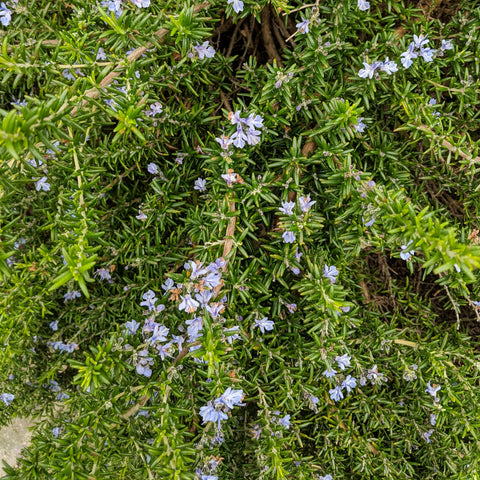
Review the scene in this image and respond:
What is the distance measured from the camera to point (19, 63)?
4.59 ft

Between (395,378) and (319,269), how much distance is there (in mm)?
880

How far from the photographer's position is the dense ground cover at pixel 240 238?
1.44m

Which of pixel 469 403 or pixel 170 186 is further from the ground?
pixel 170 186

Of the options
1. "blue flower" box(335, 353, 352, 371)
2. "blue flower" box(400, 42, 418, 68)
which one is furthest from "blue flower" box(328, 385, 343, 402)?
"blue flower" box(400, 42, 418, 68)

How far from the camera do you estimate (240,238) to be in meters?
1.57

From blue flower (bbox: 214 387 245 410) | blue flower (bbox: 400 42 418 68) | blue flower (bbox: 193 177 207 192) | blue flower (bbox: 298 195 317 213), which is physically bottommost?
blue flower (bbox: 214 387 245 410)

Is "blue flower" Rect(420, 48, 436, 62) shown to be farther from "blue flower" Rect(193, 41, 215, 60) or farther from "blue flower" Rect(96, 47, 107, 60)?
"blue flower" Rect(96, 47, 107, 60)

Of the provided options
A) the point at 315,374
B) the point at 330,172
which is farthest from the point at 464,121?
the point at 315,374

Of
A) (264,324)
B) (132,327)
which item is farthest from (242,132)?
(132,327)

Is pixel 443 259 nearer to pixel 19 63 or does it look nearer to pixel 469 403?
pixel 469 403

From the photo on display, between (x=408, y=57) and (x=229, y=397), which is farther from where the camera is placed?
(x=408, y=57)

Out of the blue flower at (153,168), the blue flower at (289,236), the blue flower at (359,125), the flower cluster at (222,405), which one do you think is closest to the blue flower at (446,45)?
the blue flower at (359,125)

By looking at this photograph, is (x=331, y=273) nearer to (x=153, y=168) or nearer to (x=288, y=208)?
(x=288, y=208)

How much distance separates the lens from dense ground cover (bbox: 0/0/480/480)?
1.44m
